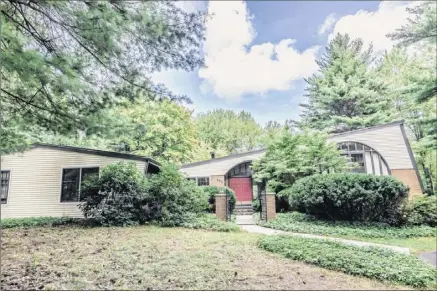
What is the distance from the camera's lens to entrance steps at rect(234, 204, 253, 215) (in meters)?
13.0

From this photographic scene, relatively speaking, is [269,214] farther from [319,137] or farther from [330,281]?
[330,281]

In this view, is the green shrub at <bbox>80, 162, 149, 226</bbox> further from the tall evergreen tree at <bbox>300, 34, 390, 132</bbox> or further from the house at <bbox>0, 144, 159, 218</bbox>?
the tall evergreen tree at <bbox>300, 34, 390, 132</bbox>

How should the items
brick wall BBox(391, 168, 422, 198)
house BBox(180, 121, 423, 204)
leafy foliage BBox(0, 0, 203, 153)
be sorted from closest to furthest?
leafy foliage BBox(0, 0, 203, 153), brick wall BBox(391, 168, 422, 198), house BBox(180, 121, 423, 204)

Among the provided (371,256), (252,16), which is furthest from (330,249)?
(252,16)

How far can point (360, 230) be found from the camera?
7.56m

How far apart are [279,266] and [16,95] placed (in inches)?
168

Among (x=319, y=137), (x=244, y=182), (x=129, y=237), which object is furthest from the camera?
(x=244, y=182)

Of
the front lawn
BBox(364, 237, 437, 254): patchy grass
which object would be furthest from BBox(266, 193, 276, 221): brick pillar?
BBox(364, 237, 437, 254): patchy grass

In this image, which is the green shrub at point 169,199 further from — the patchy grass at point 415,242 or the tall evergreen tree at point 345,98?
the tall evergreen tree at point 345,98

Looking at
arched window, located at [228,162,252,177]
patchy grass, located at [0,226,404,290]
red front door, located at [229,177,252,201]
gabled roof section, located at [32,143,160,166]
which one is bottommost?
patchy grass, located at [0,226,404,290]

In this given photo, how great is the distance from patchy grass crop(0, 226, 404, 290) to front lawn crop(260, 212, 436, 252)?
325cm

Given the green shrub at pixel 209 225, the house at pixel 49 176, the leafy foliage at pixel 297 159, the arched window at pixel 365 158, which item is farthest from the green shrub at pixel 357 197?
the house at pixel 49 176

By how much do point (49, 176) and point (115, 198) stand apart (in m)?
4.38

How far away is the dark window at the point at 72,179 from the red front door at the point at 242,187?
7.64m
